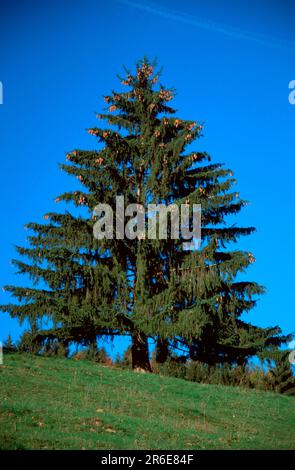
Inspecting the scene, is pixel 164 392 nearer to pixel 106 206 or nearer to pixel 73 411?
pixel 73 411

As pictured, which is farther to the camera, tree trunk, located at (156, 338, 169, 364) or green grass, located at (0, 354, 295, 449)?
tree trunk, located at (156, 338, 169, 364)

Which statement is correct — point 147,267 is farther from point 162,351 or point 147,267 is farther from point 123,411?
point 123,411

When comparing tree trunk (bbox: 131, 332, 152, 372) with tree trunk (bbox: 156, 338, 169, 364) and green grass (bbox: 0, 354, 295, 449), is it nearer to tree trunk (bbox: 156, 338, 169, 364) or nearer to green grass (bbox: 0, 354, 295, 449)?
tree trunk (bbox: 156, 338, 169, 364)

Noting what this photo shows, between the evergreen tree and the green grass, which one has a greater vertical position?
the evergreen tree

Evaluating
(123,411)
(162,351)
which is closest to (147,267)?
(162,351)

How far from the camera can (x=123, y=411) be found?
11641 mm

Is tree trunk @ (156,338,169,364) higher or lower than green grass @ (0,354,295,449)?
higher

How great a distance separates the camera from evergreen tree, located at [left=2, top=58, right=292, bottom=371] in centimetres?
1839

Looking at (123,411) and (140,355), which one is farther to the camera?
(140,355)

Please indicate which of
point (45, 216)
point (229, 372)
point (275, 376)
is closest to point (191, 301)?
point (229, 372)

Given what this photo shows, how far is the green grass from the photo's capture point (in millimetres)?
9109

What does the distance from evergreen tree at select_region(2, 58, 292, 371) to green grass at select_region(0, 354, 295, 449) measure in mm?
1978

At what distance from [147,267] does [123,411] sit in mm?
9129

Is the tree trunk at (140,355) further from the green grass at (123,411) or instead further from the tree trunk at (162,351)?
the green grass at (123,411)
